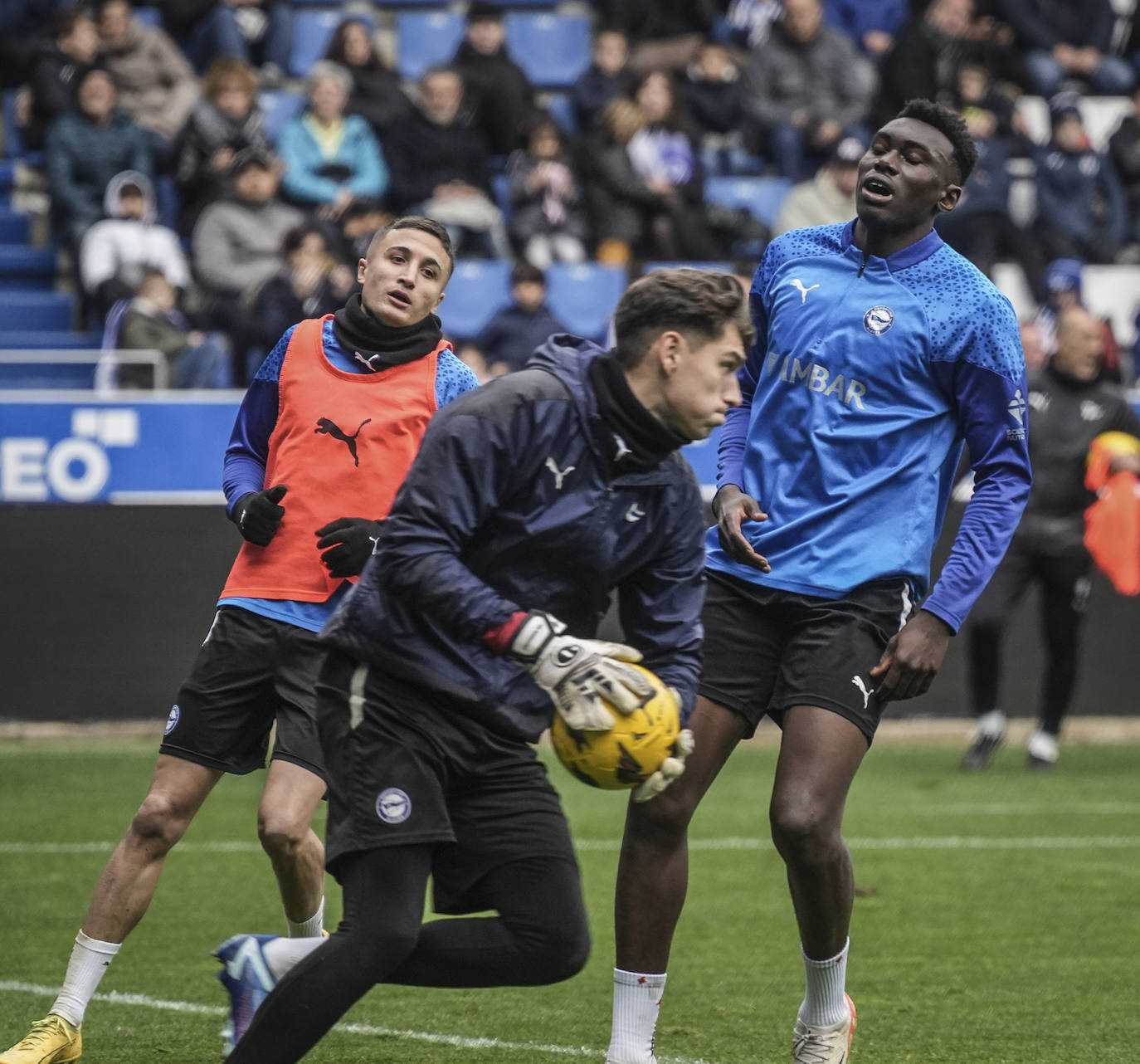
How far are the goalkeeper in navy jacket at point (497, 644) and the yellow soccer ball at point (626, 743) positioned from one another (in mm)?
45

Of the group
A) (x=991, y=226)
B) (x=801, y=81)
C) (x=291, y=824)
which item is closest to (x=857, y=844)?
(x=291, y=824)

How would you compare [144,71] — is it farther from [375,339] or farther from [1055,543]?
[375,339]

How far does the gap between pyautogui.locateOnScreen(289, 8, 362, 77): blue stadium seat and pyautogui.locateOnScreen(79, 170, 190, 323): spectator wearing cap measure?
3727 millimetres

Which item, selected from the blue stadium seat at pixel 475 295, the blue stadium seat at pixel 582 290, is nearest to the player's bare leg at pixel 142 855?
the blue stadium seat at pixel 475 295

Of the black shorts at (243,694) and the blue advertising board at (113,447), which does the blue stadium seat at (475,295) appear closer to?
the blue advertising board at (113,447)

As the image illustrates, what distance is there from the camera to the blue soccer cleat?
12.7 feet

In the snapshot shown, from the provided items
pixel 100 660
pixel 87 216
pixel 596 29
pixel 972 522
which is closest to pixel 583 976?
pixel 972 522

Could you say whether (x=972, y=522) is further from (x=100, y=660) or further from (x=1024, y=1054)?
(x=100, y=660)

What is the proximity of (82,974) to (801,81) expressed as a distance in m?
13.7

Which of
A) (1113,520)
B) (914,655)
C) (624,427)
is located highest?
(624,427)

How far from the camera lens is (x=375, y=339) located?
5156 millimetres

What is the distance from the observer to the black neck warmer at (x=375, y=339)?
515 cm

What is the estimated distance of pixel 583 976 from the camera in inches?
253

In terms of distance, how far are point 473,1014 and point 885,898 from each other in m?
2.47
